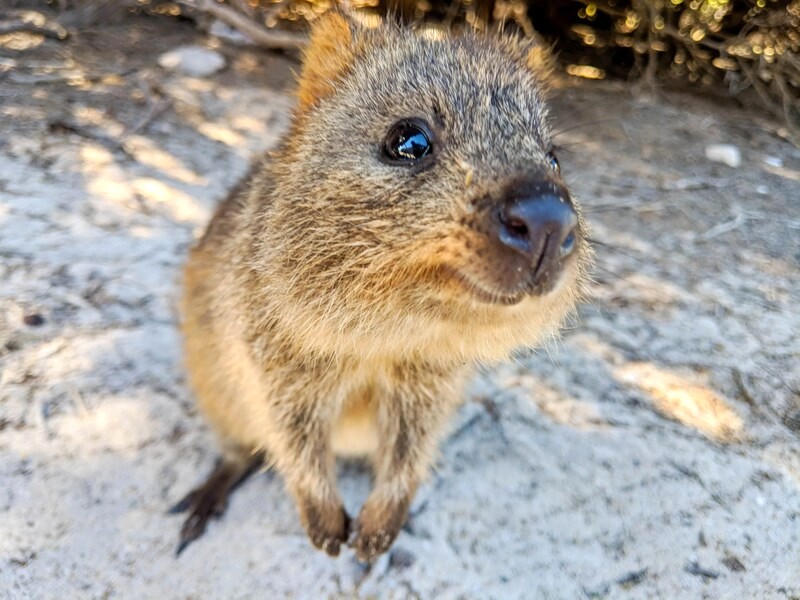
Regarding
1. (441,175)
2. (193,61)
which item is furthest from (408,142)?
(193,61)

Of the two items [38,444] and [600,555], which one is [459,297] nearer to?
[600,555]

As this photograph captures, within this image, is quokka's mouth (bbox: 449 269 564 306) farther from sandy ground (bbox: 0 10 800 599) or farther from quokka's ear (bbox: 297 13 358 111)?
sandy ground (bbox: 0 10 800 599)

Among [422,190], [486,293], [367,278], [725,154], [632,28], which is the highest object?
[422,190]

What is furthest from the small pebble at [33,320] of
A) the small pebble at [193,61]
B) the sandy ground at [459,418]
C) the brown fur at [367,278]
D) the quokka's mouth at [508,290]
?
the small pebble at [193,61]

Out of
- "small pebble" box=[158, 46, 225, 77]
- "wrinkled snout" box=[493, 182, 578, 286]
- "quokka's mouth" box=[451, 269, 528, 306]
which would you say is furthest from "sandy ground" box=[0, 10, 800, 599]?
"wrinkled snout" box=[493, 182, 578, 286]

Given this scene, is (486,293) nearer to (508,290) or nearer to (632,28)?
(508,290)

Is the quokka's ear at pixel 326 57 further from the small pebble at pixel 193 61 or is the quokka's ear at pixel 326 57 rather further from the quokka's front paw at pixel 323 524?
the small pebble at pixel 193 61
